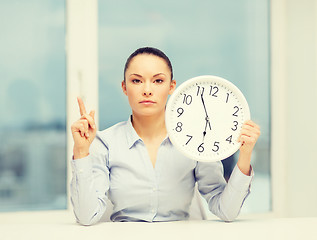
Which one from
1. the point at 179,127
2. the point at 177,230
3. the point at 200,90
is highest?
the point at 200,90

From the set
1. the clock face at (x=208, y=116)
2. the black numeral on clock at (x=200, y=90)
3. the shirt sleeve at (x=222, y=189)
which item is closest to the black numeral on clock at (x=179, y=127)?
the clock face at (x=208, y=116)

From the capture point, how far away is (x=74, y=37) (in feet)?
8.20

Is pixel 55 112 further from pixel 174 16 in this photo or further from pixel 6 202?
pixel 174 16

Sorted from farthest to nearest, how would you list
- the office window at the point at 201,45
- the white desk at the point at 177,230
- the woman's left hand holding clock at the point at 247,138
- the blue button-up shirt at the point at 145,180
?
the office window at the point at 201,45 < the blue button-up shirt at the point at 145,180 < the woman's left hand holding clock at the point at 247,138 < the white desk at the point at 177,230

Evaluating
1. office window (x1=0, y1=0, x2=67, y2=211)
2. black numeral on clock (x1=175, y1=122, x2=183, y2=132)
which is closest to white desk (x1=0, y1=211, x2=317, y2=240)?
black numeral on clock (x1=175, y1=122, x2=183, y2=132)

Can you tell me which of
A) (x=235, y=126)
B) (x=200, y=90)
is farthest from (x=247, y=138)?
(x=200, y=90)

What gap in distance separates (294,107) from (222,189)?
1.65m

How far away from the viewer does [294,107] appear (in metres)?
2.74

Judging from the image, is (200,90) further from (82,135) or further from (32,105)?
(32,105)

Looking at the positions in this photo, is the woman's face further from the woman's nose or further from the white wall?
the white wall

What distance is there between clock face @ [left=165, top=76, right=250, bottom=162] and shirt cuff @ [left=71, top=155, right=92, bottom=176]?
0.87 ft

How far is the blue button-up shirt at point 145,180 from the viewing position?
1.26 m

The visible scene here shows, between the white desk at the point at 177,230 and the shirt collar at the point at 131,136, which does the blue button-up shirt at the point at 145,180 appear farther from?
the white desk at the point at 177,230

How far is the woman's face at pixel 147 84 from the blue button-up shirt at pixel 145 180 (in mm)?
135
